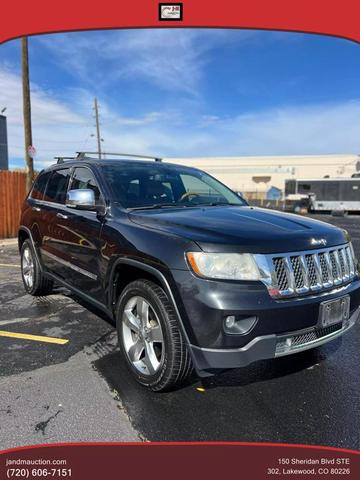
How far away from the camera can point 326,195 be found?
1227 inches

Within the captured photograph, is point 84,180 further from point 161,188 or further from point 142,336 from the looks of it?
point 142,336

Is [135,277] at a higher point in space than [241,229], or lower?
lower

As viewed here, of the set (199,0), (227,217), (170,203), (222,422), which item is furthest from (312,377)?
Answer: (199,0)

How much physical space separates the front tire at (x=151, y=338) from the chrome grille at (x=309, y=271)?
2.46ft

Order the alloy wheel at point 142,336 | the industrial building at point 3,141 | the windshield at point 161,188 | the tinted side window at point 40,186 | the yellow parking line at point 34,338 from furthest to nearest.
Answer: the tinted side window at point 40,186
the industrial building at point 3,141
the yellow parking line at point 34,338
the windshield at point 161,188
the alloy wheel at point 142,336

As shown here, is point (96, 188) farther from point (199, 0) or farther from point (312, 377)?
point (312, 377)

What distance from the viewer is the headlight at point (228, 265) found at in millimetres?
2469

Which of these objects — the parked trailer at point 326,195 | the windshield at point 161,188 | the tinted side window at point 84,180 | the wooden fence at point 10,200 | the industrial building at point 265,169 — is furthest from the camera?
the industrial building at point 265,169

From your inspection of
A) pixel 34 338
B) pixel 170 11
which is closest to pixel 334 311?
pixel 170 11

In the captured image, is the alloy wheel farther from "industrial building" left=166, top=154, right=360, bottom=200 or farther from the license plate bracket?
"industrial building" left=166, top=154, right=360, bottom=200

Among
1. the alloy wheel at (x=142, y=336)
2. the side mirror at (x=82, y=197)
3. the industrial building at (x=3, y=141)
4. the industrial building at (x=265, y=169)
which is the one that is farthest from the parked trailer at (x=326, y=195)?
the alloy wheel at (x=142, y=336)

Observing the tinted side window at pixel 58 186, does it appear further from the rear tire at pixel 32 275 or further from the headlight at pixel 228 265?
the headlight at pixel 228 265

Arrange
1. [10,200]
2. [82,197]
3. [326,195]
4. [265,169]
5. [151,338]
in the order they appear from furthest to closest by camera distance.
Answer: [265,169], [326,195], [10,200], [82,197], [151,338]

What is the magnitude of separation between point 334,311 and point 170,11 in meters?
2.17
